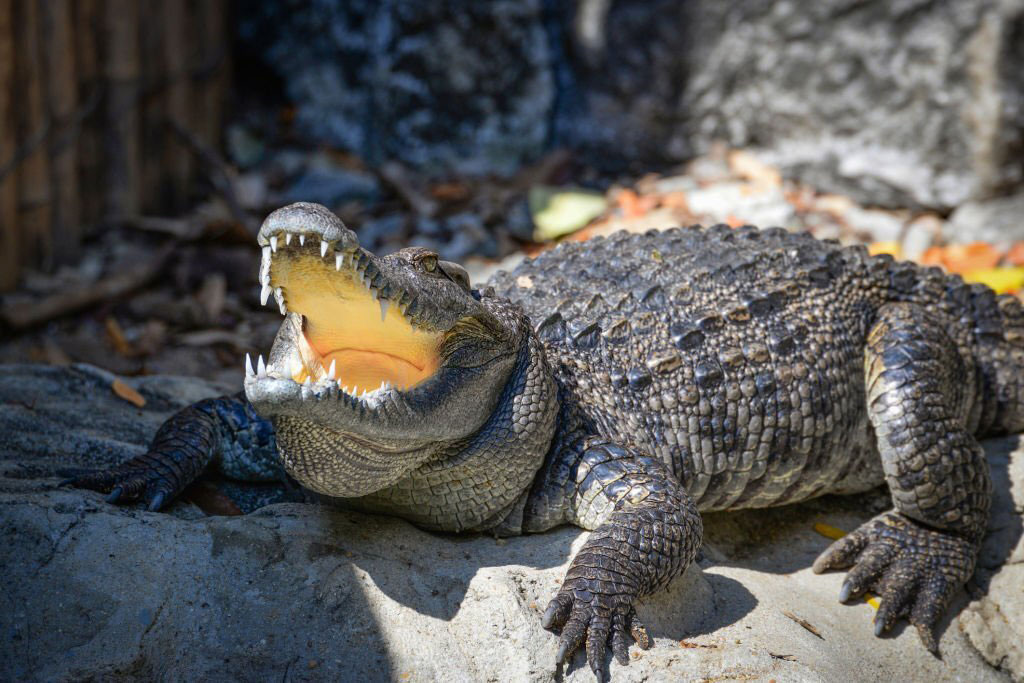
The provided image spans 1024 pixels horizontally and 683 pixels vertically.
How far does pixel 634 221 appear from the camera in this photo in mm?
6793

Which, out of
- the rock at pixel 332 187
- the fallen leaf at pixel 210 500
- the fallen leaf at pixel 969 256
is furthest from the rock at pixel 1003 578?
the rock at pixel 332 187

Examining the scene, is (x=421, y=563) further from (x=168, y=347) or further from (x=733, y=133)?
(x=733, y=133)

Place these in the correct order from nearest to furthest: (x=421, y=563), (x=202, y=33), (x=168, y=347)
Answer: (x=421, y=563)
(x=168, y=347)
(x=202, y=33)

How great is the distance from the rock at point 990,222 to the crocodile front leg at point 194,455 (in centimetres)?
497

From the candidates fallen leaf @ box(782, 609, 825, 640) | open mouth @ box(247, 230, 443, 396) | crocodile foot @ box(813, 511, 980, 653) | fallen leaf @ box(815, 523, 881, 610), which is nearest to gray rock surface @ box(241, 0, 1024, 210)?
fallen leaf @ box(815, 523, 881, 610)

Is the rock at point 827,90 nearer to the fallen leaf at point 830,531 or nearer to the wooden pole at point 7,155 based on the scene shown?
the fallen leaf at point 830,531

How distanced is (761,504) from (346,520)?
1.66 meters

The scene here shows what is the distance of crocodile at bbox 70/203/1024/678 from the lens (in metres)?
Result: 2.76

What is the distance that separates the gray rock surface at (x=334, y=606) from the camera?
8.64 feet

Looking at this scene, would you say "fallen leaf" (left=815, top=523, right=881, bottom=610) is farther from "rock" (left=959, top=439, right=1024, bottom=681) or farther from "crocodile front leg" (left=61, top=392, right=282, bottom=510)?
"crocodile front leg" (left=61, top=392, right=282, bottom=510)

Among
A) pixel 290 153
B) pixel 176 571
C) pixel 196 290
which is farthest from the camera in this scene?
pixel 290 153

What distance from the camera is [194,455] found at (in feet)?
10.9

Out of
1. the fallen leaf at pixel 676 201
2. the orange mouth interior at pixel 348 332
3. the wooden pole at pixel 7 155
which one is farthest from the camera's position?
the fallen leaf at pixel 676 201

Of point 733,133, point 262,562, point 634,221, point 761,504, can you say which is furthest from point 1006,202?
point 262,562
